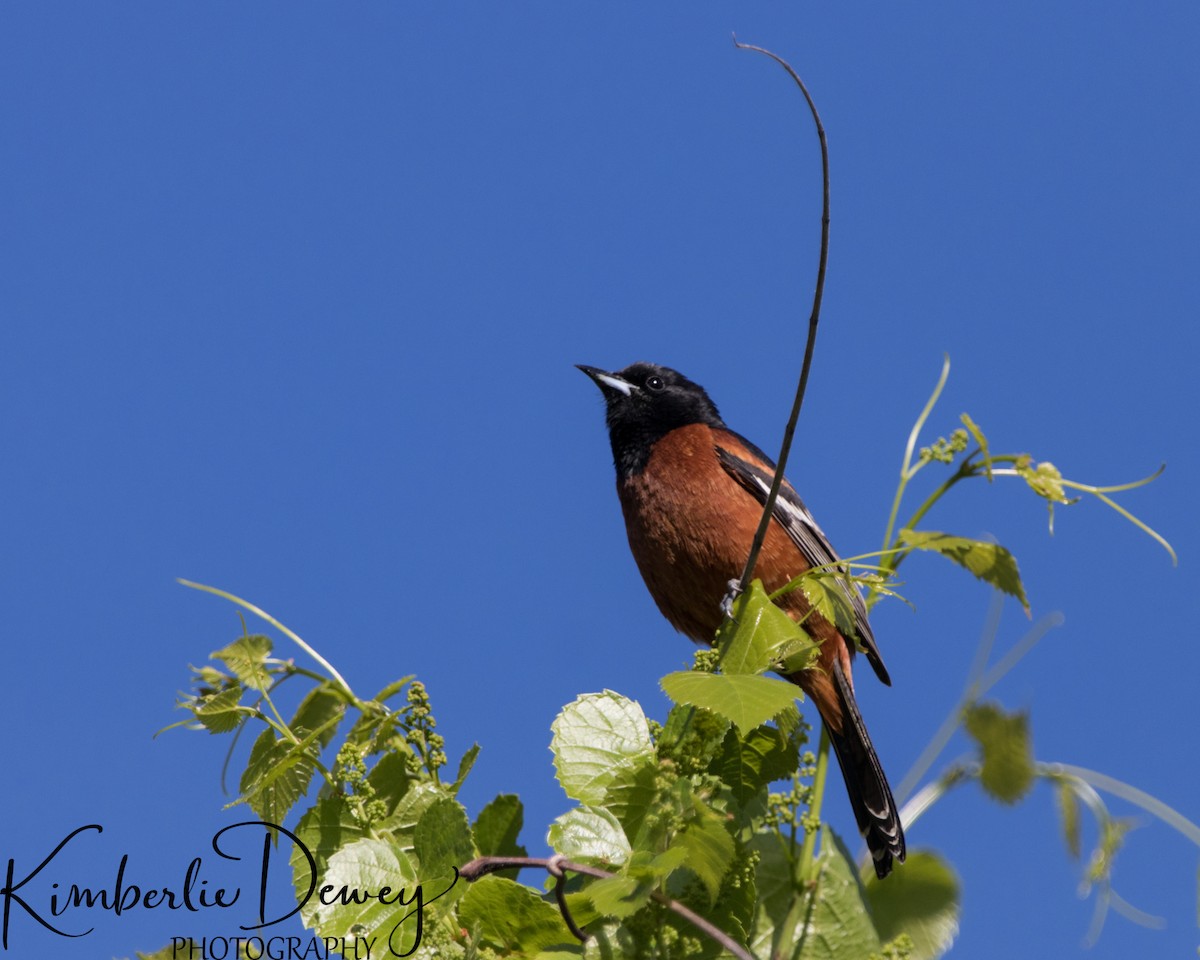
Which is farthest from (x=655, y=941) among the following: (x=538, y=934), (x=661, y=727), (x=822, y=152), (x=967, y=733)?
(x=822, y=152)

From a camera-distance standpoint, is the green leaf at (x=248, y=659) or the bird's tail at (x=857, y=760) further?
the bird's tail at (x=857, y=760)

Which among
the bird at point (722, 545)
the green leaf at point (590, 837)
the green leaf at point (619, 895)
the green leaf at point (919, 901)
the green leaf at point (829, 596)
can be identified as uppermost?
the bird at point (722, 545)

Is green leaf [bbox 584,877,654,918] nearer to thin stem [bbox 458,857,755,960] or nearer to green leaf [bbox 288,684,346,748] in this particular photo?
thin stem [bbox 458,857,755,960]

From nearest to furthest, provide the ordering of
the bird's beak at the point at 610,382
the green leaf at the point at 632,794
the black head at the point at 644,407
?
the green leaf at the point at 632,794
the black head at the point at 644,407
the bird's beak at the point at 610,382

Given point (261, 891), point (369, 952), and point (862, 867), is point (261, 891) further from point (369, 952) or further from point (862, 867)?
point (862, 867)

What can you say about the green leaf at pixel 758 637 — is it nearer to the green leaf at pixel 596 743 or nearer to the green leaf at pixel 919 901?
the green leaf at pixel 596 743

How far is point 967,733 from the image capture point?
233cm

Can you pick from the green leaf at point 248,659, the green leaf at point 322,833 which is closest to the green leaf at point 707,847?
the green leaf at point 322,833

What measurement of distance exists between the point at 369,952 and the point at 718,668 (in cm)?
79

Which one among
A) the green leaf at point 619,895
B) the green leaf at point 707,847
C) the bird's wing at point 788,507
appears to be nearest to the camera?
the green leaf at point 619,895

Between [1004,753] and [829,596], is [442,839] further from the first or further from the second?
[1004,753]

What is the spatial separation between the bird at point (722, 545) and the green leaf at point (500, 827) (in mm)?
1899

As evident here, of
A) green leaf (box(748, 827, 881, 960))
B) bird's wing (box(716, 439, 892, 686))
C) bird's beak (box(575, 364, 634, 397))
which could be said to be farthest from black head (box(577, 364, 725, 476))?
green leaf (box(748, 827, 881, 960))

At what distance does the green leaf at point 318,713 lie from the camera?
2508 mm
